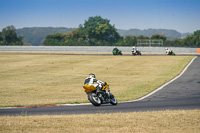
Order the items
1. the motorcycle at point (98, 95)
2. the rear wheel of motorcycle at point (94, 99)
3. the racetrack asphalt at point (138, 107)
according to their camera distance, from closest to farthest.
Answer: the racetrack asphalt at point (138, 107) < the motorcycle at point (98, 95) < the rear wheel of motorcycle at point (94, 99)

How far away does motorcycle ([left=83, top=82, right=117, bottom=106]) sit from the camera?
17663 millimetres

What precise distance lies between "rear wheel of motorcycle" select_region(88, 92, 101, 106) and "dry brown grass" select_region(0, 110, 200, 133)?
3.00 metres

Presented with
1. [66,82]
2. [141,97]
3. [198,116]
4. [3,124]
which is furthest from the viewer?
[66,82]

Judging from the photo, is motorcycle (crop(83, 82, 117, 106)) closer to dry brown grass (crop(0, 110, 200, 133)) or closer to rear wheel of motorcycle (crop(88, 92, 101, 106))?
rear wheel of motorcycle (crop(88, 92, 101, 106))

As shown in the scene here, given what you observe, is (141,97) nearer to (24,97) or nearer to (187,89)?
(187,89)

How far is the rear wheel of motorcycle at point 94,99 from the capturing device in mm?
17859

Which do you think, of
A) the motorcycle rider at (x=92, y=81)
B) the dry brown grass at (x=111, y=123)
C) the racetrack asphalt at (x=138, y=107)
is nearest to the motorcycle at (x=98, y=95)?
the motorcycle rider at (x=92, y=81)

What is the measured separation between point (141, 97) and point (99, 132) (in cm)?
1089

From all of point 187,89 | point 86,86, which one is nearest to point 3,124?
point 86,86

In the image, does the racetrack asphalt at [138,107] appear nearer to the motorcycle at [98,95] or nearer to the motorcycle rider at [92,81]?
the motorcycle at [98,95]

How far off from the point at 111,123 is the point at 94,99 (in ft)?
15.9

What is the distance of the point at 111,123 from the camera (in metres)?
13.1

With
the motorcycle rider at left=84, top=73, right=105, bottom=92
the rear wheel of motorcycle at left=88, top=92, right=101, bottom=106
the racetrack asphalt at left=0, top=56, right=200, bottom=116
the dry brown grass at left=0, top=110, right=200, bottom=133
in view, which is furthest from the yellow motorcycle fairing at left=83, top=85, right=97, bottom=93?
the dry brown grass at left=0, top=110, right=200, bottom=133

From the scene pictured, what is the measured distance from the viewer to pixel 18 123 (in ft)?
42.8
